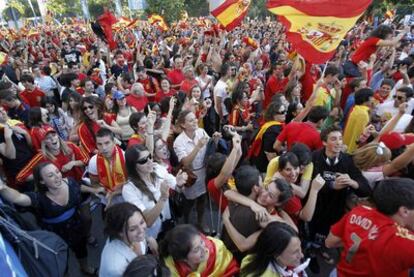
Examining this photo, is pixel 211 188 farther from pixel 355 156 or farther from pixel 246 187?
pixel 355 156

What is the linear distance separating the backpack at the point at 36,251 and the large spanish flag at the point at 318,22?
147 inches

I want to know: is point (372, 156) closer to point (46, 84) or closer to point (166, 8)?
point (46, 84)

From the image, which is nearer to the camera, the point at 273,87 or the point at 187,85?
the point at 273,87

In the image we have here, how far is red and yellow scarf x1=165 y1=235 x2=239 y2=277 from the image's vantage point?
7.51 feet

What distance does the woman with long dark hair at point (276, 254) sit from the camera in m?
2.13

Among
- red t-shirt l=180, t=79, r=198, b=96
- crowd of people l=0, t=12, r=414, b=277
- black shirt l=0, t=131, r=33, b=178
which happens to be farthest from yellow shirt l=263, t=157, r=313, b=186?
red t-shirt l=180, t=79, r=198, b=96

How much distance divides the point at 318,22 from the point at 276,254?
3.32 metres

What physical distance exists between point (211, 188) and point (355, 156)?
1.44 metres

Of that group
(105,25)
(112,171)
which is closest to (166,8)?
(105,25)

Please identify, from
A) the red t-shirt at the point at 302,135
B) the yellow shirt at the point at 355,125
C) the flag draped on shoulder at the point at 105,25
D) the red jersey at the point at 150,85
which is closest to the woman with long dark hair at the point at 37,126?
the red t-shirt at the point at 302,135

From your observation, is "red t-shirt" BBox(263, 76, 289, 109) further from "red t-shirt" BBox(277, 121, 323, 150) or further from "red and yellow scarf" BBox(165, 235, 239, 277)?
"red and yellow scarf" BBox(165, 235, 239, 277)

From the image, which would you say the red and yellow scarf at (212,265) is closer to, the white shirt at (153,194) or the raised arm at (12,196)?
the white shirt at (153,194)

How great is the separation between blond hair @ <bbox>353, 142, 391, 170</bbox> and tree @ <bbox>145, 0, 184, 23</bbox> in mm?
31296

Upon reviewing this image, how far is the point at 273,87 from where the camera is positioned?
6.55 m
